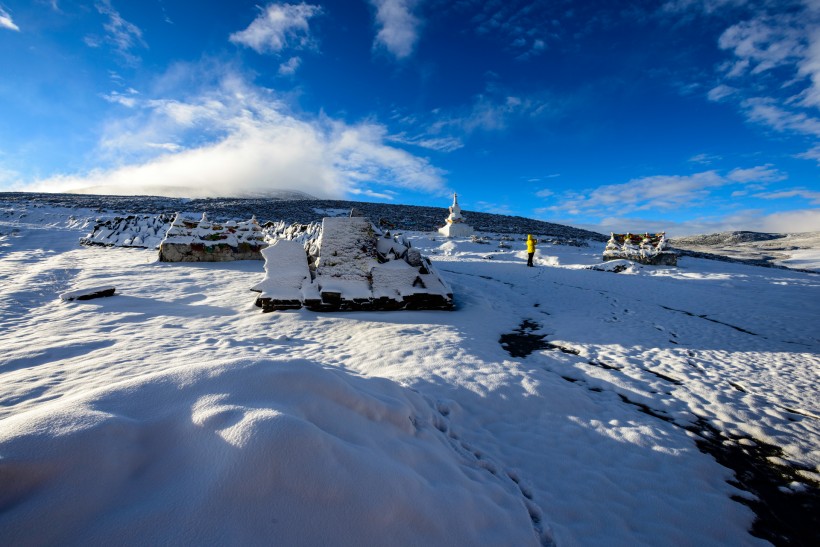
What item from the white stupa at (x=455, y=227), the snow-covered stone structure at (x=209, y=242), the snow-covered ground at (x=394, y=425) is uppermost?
the white stupa at (x=455, y=227)

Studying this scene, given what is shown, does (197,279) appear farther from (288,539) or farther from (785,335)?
(785,335)

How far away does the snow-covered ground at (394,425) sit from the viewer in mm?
1526

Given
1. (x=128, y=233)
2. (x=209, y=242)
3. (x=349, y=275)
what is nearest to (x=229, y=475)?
(x=349, y=275)

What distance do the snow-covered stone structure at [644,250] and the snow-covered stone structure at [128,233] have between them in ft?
75.0

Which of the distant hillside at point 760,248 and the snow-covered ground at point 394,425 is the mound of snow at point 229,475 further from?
the distant hillside at point 760,248

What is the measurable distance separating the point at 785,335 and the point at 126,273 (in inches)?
626

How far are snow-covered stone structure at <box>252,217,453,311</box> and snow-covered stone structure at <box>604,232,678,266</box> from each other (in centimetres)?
1395

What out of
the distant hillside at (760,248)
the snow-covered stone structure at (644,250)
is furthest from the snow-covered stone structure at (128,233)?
the distant hillside at (760,248)

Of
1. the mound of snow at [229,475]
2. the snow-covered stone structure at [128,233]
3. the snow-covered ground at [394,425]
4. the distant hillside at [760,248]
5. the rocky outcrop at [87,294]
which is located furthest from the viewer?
the distant hillside at [760,248]

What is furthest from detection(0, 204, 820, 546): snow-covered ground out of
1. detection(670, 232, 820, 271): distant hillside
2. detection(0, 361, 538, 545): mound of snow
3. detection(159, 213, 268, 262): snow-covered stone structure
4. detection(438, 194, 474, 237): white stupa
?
detection(670, 232, 820, 271): distant hillside

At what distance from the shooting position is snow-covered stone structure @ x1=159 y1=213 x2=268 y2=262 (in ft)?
35.5

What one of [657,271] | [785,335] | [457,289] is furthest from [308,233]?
[657,271]

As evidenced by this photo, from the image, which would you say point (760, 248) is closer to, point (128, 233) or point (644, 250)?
point (644, 250)

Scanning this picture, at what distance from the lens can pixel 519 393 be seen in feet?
12.8
